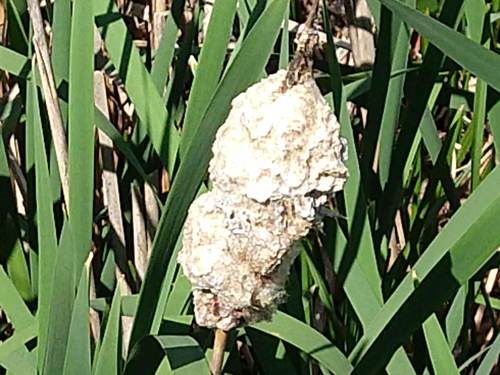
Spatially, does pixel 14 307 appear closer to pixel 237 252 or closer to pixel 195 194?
pixel 195 194

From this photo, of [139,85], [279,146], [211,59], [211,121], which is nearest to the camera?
[279,146]

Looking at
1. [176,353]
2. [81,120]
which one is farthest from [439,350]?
[81,120]

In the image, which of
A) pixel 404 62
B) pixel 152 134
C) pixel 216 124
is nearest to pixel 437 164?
pixel 404 62

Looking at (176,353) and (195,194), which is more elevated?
(195,194)

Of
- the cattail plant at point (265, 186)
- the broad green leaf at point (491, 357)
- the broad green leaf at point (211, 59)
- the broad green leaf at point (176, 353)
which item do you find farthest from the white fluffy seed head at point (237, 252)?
the broad green leaf at point (491, 357)

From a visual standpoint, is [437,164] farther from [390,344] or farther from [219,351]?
[219,351]

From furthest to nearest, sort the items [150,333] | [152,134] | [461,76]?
[461,76] → [152,134] → [150,333]
